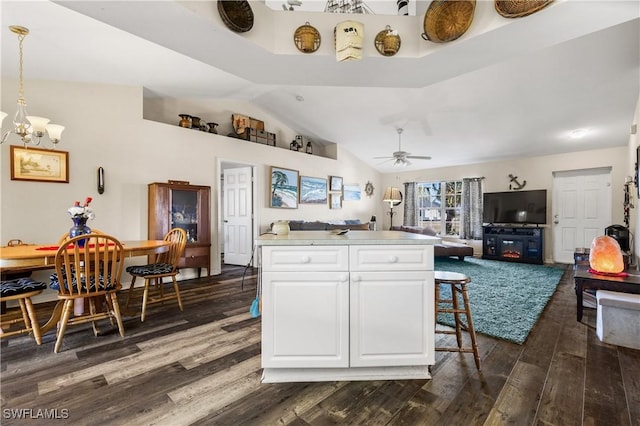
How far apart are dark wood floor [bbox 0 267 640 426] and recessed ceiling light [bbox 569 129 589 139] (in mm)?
4060

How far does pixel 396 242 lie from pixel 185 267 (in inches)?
141

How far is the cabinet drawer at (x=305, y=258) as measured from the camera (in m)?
1.76

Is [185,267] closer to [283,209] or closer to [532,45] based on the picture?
[283,209]

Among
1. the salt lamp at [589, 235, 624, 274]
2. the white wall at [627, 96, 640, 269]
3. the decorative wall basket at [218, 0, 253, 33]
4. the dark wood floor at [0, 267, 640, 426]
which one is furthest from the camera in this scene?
the white wall at [627, 96, 640, 269]

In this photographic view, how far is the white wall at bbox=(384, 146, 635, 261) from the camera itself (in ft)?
17.7

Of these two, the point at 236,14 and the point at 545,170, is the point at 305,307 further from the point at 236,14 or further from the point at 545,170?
the point at 545,170

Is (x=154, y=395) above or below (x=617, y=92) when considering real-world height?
below

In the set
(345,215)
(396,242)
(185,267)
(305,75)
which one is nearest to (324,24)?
(305,75)

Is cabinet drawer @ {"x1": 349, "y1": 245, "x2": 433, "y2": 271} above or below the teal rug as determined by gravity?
above

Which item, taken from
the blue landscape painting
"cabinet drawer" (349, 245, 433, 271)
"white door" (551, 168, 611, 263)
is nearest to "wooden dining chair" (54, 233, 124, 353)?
"cabinet drawer" (349, 245, 433, 271)

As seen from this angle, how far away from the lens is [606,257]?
277 cm

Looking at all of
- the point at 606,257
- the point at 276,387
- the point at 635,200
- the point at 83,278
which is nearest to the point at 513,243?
the point at 635,200

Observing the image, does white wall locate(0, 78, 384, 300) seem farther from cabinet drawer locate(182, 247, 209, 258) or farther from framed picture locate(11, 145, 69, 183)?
cabinet drawer locate(182, 247, 209, 258)

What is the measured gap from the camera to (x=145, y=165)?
4.19 m
